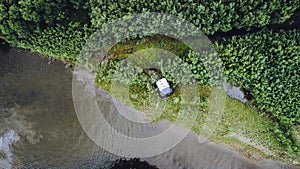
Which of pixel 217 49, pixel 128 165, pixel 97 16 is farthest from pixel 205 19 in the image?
pixel 128 165

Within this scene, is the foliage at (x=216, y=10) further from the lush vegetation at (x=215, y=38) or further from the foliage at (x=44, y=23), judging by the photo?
the foliage at (x=44, y=23)

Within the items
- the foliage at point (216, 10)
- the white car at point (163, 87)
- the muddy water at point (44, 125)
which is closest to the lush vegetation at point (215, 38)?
the foliage at point (216, 10)

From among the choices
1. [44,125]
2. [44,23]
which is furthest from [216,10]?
[44,125]

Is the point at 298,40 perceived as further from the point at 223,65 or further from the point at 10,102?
the point at 10,102

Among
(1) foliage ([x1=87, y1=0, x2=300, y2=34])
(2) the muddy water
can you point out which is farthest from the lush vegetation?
(2) the muddy water

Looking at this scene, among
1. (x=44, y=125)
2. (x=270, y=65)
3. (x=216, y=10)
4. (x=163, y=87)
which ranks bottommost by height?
(x=44, y=125)

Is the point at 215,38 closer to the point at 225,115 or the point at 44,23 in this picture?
the point at 225,115

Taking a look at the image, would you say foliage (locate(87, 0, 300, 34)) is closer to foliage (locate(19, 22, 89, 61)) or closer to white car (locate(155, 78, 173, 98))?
foliage (locate(19, 22, 89, 61))
